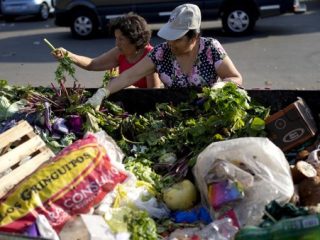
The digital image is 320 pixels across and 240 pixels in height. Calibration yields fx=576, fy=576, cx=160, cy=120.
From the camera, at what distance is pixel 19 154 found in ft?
11.8

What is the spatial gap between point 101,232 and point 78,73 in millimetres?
7092

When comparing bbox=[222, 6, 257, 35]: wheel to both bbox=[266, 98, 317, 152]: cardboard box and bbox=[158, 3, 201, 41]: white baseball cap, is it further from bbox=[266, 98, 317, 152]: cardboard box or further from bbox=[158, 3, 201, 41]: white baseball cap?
bbox=[266, 98, 317, 152]: cardboard box

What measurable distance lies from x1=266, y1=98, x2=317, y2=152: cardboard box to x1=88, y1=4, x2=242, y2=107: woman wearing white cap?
69 cm

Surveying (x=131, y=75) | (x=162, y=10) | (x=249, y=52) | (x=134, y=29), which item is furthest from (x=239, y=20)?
(x=131, y=75)

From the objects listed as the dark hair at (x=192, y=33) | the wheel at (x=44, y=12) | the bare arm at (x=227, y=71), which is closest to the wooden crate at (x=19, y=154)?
the dark hair at (x=192, y=33)

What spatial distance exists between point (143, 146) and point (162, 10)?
9.14 m

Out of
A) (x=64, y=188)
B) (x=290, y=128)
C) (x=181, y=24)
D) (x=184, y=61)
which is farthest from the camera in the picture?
(x=184, y=61)

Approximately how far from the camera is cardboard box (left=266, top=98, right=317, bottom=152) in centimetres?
Answer: 387

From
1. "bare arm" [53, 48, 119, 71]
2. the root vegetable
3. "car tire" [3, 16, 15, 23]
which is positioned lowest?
"car tire" [3, 16, 15, 23]

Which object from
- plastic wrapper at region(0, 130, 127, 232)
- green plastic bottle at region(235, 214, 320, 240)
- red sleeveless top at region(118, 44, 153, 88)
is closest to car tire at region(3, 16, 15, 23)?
red sleeveless top at region(118, 44, 153, 88)

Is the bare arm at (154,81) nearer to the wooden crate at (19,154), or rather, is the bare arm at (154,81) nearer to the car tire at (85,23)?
the wooden crate at (19,154)

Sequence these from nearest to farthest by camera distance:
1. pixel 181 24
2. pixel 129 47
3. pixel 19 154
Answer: pixel 19 154 < pixel 181 24 < pixel 129 47

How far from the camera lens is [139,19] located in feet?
17.6

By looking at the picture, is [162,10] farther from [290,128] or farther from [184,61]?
[290,128]
